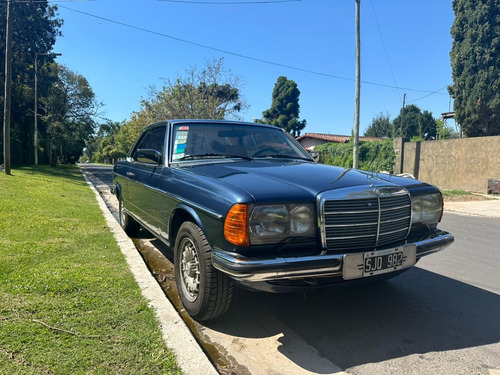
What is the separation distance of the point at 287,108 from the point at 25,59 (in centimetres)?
3315

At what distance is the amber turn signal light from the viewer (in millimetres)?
2461

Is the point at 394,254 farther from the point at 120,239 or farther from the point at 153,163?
the point at 120,239

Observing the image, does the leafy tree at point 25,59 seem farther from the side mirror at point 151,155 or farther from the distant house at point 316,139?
the distant house at point 316,139

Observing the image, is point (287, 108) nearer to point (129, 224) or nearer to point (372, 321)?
point (129, 224)

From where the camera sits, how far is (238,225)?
247 cm

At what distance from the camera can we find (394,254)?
2.74m

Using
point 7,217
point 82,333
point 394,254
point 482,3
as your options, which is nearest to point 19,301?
point 82,333

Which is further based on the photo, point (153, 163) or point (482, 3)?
point (482, 3)

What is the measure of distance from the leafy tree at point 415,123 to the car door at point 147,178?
169 ft

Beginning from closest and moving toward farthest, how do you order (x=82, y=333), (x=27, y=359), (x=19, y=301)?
1. (x=27, y=359)
2. (x=82, y=333)
3. (x=19, y=301)

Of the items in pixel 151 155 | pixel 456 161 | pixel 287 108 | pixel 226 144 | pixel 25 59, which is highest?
pixel 287 108

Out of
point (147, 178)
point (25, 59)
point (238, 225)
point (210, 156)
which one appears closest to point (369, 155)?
point (147, 178)

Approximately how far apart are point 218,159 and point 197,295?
1407 millimetres

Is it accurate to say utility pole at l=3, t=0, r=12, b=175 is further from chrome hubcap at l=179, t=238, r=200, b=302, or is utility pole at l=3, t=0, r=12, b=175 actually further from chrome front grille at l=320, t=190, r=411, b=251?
chrome front grille at l=320, t=190, r=411, b=251
